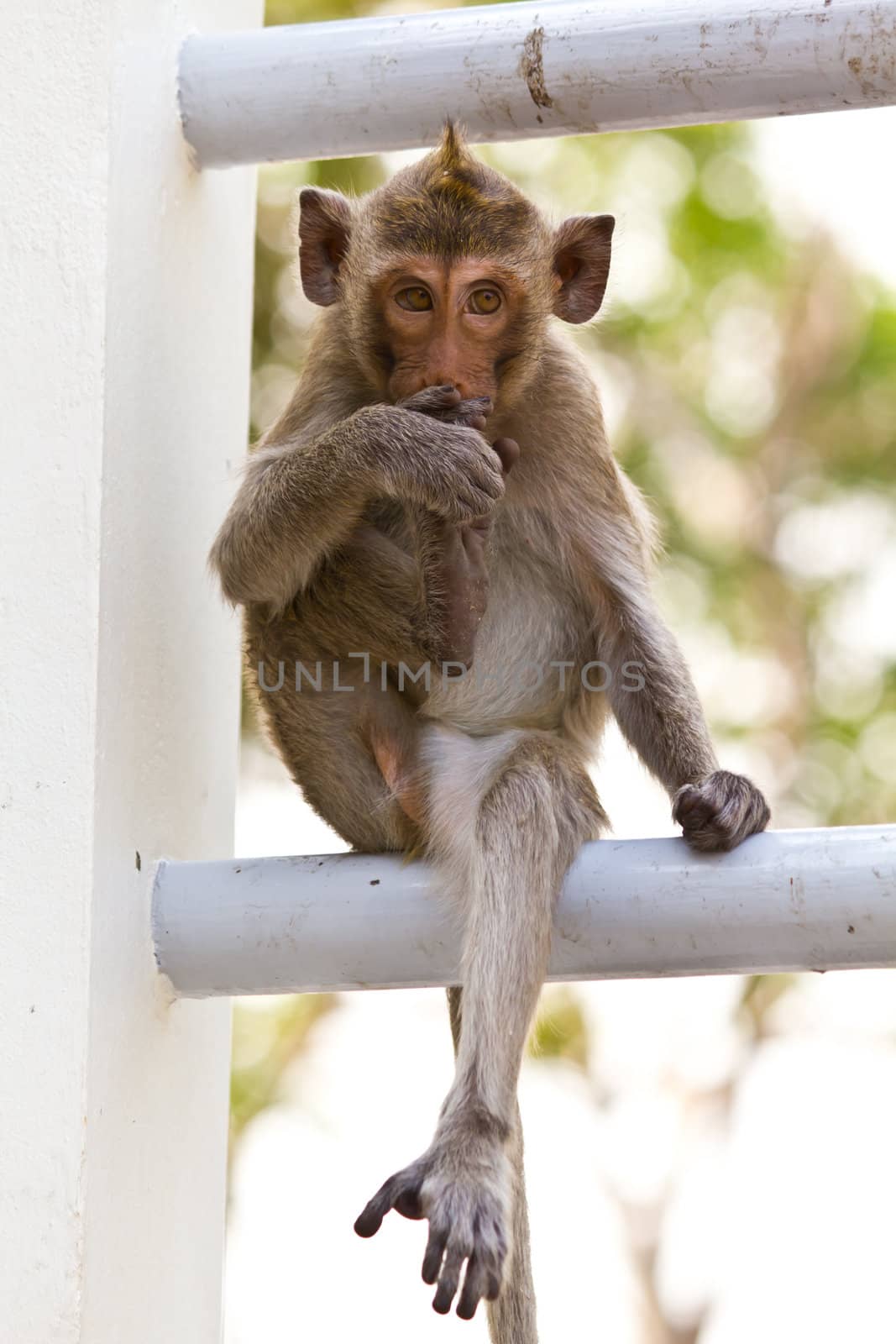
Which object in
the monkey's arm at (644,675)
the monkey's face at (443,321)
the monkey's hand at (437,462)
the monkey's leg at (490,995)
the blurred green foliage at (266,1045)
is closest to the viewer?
the monkey's leg at (490,995)

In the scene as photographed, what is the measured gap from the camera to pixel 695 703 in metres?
3.02

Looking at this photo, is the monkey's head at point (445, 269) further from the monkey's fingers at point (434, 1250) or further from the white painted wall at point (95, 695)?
the monkey's fingers at point (434, 1250)

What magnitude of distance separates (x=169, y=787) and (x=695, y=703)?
3.28 feet

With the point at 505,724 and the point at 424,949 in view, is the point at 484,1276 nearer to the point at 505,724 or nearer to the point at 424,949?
the point at 424,949

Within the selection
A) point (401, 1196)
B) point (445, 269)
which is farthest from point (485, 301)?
point (401, 1196)

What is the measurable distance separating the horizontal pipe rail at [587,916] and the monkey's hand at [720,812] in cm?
4

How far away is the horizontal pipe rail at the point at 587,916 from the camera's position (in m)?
2.11

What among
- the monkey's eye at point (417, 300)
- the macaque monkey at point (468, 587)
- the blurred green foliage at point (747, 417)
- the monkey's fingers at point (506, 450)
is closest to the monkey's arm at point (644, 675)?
the macaque monkey at point (468, 587)

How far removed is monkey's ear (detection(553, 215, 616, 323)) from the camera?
10.3ft

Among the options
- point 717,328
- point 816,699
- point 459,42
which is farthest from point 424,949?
point 717,328

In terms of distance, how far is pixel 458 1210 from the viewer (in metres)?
2.20

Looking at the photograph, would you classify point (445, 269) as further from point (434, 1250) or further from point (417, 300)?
point (434, 1250)

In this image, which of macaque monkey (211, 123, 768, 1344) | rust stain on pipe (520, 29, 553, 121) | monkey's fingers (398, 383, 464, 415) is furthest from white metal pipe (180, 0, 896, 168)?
monkey's fingers (398, 383, 464, 415)

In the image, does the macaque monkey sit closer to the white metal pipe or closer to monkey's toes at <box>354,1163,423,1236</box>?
monkey's toes at <box>354,1163,423,1236</box>
